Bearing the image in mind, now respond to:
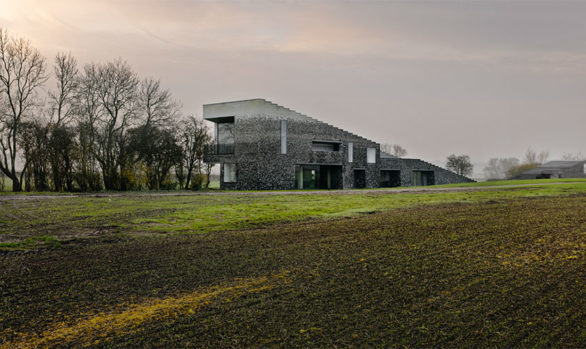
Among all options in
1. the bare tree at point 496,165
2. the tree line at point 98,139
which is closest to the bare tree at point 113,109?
the tree line at point 98,139

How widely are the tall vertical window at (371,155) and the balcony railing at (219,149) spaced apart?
1386 centimetres

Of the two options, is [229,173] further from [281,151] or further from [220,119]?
[281,151]

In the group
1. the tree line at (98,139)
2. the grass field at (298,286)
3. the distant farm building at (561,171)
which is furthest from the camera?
the distant farm building at (561,171)

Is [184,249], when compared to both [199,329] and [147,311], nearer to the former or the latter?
[147,311]

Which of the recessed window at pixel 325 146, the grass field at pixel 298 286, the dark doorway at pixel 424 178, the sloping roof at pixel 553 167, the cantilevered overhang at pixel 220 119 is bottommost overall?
the grass field at pixel 298 286

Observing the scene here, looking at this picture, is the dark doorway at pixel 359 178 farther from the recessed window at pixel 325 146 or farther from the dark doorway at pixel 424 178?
the dark doorway at pixel 424 178

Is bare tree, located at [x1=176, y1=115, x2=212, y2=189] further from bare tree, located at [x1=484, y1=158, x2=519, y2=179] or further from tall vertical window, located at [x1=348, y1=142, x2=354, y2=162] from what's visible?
bare tree, located at [x1=484, y1=158, x2=519, y2=179]

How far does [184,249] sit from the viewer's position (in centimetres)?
716

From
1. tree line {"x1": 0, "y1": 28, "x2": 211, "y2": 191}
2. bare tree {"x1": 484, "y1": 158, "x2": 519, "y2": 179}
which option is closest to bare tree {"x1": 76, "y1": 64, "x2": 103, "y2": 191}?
tree line {"x1": 0, "y1": 28, "x2": 211, "y2": 191}

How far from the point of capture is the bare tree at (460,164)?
53688 mm

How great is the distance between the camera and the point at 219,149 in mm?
34500

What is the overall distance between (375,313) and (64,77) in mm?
35332

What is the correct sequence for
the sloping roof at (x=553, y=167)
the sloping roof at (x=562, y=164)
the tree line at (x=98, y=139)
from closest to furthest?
the tree line at (x=98, y=139)
the sloping roof at (x=553, y=167)
the sloping roof at (x=562, y=164)

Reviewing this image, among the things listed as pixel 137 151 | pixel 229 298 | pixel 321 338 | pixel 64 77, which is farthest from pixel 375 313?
pixel 64 77
